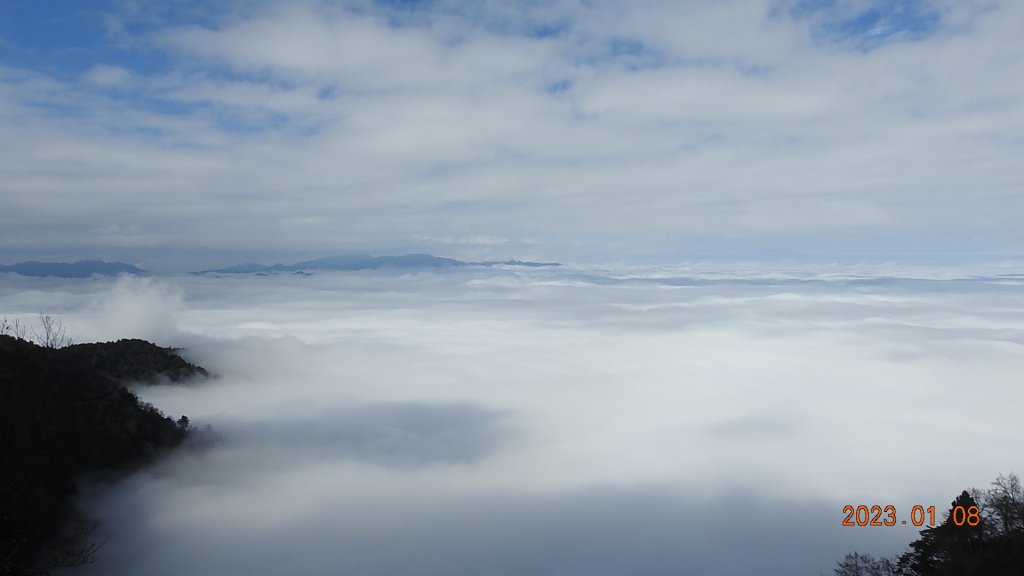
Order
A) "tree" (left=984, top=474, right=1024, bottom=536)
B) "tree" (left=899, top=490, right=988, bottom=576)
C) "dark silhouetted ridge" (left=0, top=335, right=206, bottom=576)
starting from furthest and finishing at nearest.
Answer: "dark silhouetted ridge" (left=0, top=335, right=206, bottom=576) → "tree" (left=984, top=474, right=1024, bottom=536) → "tree" (left=899, top=490, right=988, bottom=576)

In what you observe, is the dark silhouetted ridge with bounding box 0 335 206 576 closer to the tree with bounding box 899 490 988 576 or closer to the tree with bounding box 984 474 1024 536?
the tree with bounding box 899 490 988 576

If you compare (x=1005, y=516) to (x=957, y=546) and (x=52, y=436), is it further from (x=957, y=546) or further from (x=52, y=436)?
(x=52, y=436)

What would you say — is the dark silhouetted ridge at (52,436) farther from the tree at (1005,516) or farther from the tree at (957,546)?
the tree at (1005,516)

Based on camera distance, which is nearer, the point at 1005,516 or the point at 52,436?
the point at 1005,516

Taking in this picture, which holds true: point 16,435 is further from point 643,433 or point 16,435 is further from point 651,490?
point 643,433

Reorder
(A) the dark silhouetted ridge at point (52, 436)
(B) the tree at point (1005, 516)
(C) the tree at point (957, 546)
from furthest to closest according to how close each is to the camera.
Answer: (A) the dark silhouetted ridge at point (52, 436) < (B) the tree at point (1005, 516) < (C) the tree at point (957, 546)

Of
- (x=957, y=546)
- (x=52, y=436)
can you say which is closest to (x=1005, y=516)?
(x=957, y=546)

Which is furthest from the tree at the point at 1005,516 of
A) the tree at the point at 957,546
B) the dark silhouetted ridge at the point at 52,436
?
the dark silhouetted ridge at the point at 52,436

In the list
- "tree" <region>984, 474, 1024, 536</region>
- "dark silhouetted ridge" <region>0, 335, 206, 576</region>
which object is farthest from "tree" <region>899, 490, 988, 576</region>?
"dark silhouetted ridge" <region>0, 335, 206, 576</region>

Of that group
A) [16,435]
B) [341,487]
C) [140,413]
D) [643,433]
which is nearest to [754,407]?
[643,433]

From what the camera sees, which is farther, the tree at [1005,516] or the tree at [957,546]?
the tree at [1005,516]

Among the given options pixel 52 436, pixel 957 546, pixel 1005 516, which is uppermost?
pixel 52 436
